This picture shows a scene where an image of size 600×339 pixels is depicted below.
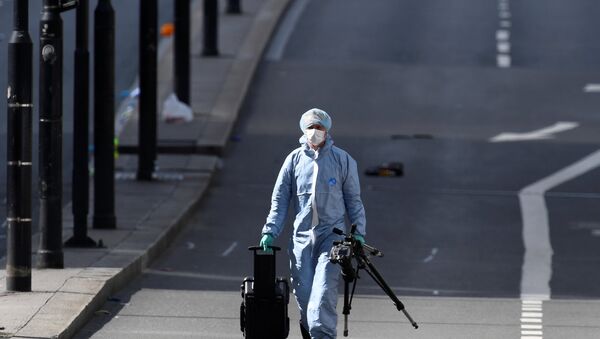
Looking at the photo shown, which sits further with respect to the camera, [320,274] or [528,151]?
[528,151]

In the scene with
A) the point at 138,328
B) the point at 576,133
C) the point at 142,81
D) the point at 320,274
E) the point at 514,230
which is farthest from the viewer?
the point at 576,133

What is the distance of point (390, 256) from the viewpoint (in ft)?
66.2

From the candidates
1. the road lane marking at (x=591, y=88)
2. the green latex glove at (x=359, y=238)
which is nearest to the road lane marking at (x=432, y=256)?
the green latex glove at (x=359, y=238)

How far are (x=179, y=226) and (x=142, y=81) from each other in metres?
3.78

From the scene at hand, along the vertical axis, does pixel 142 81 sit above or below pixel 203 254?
above

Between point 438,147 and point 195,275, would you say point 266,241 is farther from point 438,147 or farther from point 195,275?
point 438,147

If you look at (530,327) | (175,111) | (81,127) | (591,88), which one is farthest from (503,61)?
(530,327)

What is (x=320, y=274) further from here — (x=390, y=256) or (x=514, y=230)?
(x=514, y=230)

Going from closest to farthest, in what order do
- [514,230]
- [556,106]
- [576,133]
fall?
[514,230], [576,133], [556,106]

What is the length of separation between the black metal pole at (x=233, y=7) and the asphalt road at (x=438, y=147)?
1.46 m

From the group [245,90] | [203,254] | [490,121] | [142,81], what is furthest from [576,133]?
[203,254]

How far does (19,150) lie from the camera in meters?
15.4

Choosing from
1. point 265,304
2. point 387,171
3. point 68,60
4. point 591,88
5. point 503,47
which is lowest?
point 387,171

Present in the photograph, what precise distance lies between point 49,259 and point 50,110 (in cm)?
161
